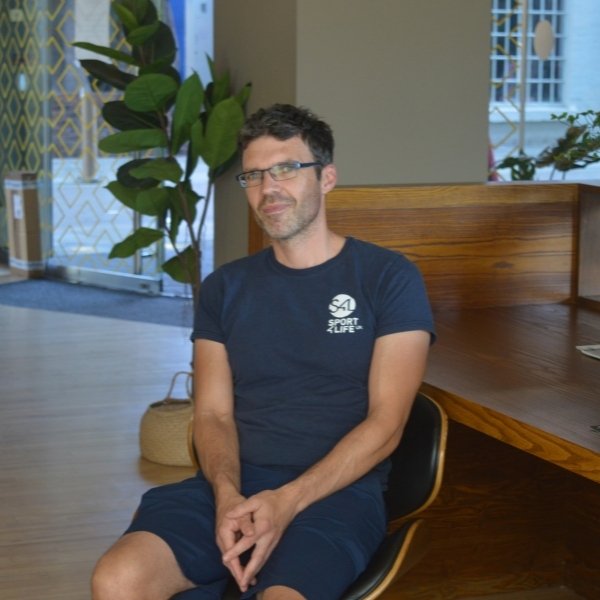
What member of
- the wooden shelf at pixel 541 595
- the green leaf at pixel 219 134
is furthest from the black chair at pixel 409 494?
the green leaf at pixel 219 134

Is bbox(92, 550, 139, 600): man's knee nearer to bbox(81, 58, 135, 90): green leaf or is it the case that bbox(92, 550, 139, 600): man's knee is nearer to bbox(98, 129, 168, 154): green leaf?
bbox(98, 129, 168, 154): green leaf

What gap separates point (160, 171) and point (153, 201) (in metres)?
0.13

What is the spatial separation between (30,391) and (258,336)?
132 inches

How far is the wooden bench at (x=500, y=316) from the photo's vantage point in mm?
3262

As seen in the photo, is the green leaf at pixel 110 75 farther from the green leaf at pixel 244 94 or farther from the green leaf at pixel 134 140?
the green leaf at pixel 244 94

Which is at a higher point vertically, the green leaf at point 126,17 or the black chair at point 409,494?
the green leaf at point 126,17

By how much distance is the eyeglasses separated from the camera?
2.55 meters

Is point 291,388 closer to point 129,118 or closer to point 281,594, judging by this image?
point 281,594

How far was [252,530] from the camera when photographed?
2.24m

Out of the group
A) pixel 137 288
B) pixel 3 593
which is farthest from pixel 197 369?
pixel 137 288

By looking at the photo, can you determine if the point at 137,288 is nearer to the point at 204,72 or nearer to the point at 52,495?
the point at 204,72

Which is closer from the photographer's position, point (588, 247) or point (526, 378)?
point (526, 378)

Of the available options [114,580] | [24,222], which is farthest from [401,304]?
[24,222]

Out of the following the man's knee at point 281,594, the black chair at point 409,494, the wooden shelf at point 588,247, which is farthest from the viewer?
the wooden shelf at point 588,247
